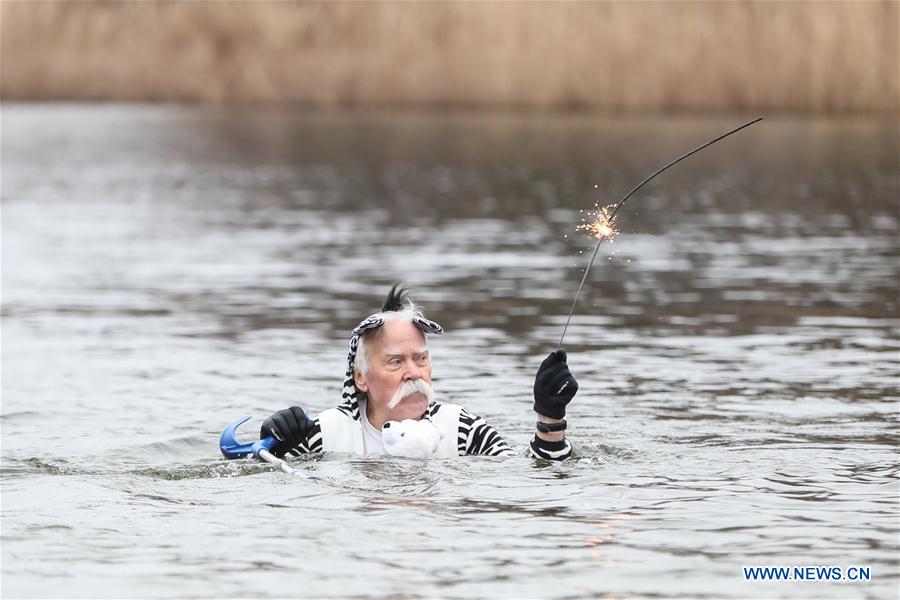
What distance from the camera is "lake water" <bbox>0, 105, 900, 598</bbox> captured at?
301 inches

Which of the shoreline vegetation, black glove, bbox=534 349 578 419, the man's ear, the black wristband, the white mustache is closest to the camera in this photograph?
black glove, bbox=534 349 578 419

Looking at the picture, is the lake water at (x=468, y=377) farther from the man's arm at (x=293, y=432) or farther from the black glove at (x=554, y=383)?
the black glove at (x=554, y=383)

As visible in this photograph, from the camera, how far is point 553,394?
8570 millimetres

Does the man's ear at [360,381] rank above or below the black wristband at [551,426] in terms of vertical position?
above

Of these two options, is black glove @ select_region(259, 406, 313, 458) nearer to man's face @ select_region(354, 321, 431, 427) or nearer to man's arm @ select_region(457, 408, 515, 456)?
man's face @ select_region(354, 321, 431, 427)

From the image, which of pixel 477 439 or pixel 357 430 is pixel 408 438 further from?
pixel 477 439

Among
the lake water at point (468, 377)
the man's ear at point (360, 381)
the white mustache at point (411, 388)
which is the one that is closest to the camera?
the lake water at point (468, 377)

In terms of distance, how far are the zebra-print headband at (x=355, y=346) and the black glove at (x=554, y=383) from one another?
78 cm

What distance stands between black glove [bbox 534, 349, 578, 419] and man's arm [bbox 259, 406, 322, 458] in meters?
1.53

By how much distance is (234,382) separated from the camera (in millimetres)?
13602

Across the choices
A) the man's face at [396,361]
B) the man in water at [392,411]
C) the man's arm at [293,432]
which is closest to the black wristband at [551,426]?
the man in water at [392,411]

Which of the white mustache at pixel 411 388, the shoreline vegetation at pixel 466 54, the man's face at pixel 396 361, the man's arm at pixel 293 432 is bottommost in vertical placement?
the man's arm at pixel 293 432

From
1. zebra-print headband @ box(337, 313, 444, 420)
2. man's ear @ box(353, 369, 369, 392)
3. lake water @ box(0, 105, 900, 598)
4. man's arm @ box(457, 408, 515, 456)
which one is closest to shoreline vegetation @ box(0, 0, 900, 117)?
lake water @ box(0, 105, 900, 598)

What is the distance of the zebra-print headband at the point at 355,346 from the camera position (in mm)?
9102
